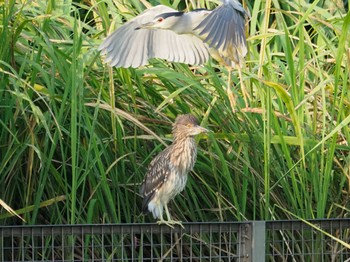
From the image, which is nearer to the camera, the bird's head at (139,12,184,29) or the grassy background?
the grassy background

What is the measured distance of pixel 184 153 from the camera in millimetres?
3908

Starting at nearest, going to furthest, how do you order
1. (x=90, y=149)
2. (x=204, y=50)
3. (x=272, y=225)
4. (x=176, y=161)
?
(x=272, y=225) → (x=90, y=149) → (x=176, y=161) → (x=204, y=50)

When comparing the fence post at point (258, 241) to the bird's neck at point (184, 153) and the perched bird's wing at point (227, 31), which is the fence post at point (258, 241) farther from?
the perched bird's wing at point (227, 31)

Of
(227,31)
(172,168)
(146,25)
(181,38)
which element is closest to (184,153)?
(172,168)

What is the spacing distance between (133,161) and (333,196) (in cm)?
83

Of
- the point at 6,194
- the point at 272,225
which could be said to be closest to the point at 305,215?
the point at 272,225

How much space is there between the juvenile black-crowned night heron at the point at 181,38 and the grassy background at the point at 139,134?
7cm

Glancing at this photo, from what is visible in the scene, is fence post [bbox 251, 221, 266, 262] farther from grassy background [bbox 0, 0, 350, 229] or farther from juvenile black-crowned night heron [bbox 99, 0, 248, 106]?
juvenile black-crowned night heron [bbox 99, 0, 248, 106]

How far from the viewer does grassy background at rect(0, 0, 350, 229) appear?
12.3ft

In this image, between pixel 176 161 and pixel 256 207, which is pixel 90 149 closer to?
pixel 176 161

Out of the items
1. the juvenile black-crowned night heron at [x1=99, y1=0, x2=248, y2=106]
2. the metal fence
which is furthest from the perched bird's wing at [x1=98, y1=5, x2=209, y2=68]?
the metal fence

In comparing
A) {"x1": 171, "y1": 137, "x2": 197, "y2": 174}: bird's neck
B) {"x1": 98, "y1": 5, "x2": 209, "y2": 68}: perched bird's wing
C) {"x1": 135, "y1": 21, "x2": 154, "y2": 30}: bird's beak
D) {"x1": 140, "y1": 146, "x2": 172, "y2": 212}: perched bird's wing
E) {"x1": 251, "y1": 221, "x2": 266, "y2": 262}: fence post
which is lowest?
{"x1": 140, "y1": 146, "x2": 172, "y2": 212}: perched bird's wing

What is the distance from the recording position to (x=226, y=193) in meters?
4.05

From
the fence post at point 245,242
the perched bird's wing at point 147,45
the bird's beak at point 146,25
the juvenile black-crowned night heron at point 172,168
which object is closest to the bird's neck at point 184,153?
the juvenile black-crowned night heron at point 172,168
